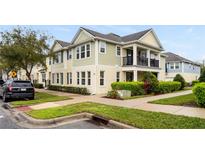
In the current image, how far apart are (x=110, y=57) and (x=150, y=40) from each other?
6.52 m

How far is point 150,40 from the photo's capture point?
84.9 ft

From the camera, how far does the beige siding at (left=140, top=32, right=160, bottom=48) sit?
81.0ft

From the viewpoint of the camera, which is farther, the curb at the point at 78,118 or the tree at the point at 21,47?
the tree at the point at 21,47

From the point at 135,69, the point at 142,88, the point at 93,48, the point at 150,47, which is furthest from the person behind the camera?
the point at 150,47

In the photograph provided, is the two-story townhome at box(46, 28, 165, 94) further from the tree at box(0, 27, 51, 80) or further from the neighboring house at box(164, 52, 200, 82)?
the neighboring house at box(164, 52, 200, 82)

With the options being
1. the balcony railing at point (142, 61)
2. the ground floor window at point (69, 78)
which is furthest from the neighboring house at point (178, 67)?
the ground floor window at point (69, 78)

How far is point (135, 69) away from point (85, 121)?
572 inches

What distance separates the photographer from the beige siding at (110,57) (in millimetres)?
21333

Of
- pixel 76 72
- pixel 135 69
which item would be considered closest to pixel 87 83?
pixel 76 72

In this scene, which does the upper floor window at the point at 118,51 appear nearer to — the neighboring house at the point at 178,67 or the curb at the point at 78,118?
the curb at the point at 78,118

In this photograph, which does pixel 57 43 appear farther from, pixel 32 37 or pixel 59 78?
pixel 32 37

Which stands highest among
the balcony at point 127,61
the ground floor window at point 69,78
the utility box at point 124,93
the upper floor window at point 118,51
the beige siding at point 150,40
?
the beige siding at point 150,40

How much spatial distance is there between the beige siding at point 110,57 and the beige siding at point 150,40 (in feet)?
11.3
